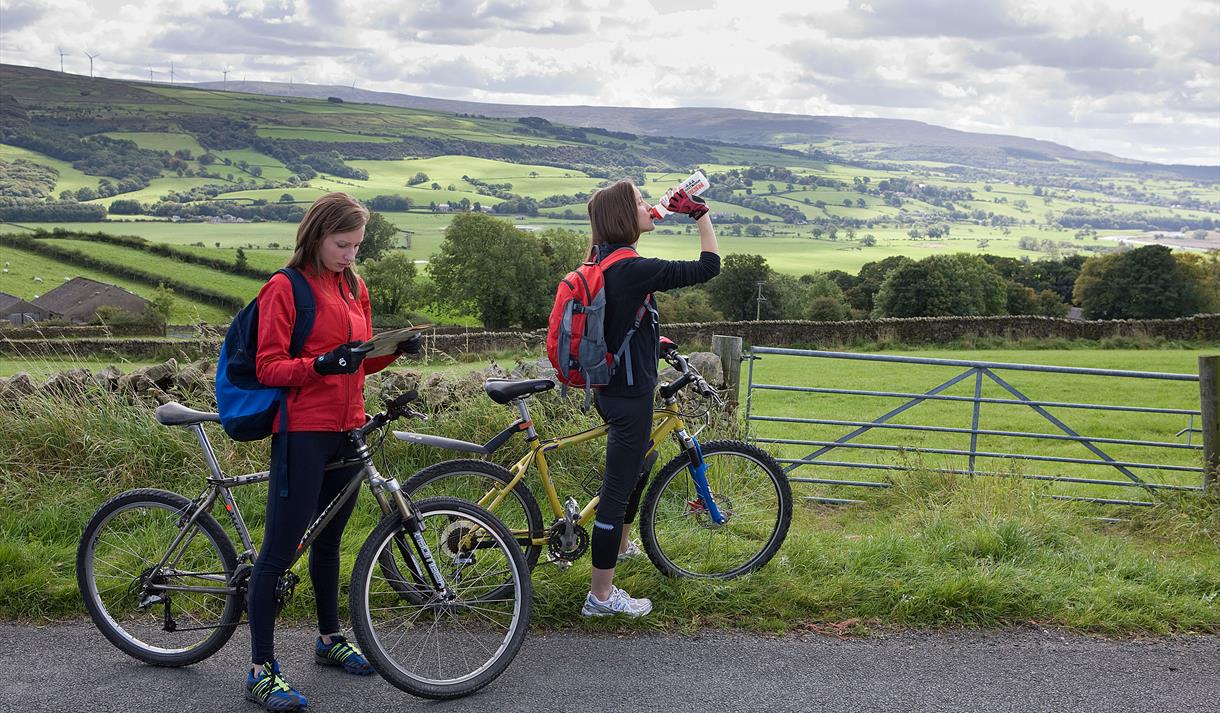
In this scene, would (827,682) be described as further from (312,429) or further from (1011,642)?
(312,429)

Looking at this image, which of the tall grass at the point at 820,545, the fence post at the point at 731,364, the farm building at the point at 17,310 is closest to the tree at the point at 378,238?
the farm building at the point at 17,310

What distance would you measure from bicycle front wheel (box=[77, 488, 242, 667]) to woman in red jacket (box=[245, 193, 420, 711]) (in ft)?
1.49

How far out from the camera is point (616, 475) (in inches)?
A: 185

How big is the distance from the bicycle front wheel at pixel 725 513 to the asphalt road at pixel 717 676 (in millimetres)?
625

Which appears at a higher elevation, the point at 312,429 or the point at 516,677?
the point at 312,429

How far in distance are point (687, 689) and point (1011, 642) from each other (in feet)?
5.35

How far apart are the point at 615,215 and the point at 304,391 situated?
1553 millimetres

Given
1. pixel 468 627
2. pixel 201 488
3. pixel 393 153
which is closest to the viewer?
pixel 468 627

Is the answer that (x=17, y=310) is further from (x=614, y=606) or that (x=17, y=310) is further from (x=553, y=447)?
(x=614, y=606)

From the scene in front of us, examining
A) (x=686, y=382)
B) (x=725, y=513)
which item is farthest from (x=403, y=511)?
(x=725, y=513)

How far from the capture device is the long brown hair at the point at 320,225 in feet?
12.7

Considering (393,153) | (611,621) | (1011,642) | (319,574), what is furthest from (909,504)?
(393,153)

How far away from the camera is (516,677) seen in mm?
4254

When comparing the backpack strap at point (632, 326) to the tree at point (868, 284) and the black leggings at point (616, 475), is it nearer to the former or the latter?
the black leggings at point (616, 475)
